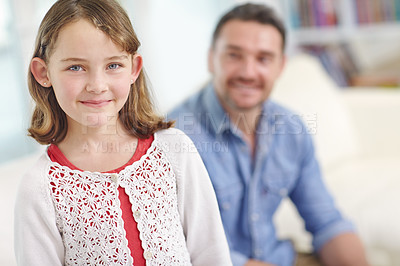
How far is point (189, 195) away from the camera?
65 cm

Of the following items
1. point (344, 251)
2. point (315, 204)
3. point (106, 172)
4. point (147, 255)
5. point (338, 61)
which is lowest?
point (344, 251)

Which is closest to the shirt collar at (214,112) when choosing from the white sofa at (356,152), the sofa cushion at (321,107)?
the white sofa at (356,152)

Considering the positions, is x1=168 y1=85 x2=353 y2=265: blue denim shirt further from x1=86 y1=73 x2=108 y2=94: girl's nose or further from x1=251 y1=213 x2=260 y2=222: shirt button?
x1=86 y1=73 x2=108 y2=94: girl's nose

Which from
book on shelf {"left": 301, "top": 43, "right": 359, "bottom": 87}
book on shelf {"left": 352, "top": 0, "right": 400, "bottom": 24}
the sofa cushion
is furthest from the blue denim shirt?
book on shelf {"left": 352, "top": 0, "right": 400, "bottom": 24}

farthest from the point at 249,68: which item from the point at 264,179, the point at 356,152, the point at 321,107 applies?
the point at 356,152

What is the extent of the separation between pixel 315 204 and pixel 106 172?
0.82 metres

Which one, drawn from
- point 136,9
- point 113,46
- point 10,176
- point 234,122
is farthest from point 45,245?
point 136,9

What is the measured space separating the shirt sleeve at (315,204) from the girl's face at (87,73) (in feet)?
2.70

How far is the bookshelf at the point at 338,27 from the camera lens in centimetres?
277

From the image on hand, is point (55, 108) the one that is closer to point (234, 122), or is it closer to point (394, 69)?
point (234, 122)

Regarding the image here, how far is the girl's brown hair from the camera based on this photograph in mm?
552

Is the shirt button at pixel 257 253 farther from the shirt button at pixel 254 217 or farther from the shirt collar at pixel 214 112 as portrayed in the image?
the shirt collar at pixel 214 112

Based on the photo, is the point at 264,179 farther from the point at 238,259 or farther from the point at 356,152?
the point at 356,152

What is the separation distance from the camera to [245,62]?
1204 mm
